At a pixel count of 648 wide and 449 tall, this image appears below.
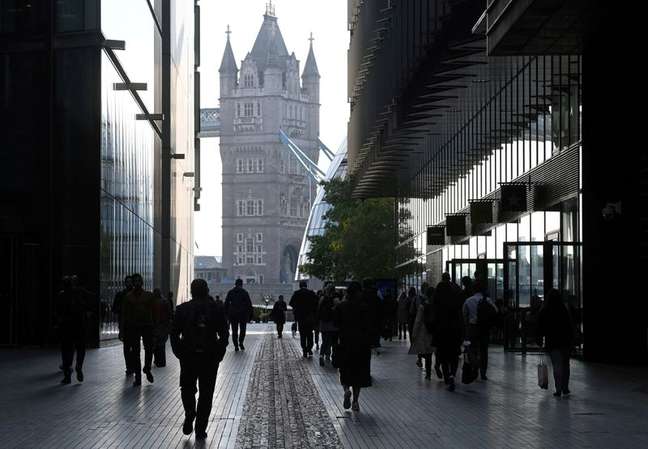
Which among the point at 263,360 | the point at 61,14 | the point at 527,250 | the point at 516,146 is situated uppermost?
the point at 61,14

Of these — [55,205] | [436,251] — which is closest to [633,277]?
[55,205]

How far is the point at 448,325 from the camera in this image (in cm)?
1995

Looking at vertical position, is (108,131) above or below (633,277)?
above

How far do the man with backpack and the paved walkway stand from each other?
0.60 meters

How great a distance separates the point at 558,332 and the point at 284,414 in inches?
169

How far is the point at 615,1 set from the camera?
22.5m

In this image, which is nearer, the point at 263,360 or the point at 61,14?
the point at 263,360

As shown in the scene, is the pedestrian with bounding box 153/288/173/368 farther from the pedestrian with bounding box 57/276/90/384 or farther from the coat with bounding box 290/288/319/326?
the coat with bounding box 290/288/319/326

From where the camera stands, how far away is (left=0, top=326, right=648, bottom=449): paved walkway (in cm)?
1338

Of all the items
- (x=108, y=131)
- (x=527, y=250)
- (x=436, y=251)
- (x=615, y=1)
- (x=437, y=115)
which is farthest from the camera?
(x=436, y=251)

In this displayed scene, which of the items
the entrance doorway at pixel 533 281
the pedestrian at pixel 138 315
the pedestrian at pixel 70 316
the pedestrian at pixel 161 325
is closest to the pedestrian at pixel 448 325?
the pedestrian at pixel 138 315

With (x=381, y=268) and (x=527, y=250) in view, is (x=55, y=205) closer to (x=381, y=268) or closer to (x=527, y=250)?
(x=527, y=250)

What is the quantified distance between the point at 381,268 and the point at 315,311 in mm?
33071

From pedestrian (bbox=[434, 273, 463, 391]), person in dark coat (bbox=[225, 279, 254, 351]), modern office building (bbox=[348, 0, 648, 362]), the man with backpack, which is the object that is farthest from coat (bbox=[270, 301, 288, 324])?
pedestrian (bbox=[434, 273, 463, 391])
